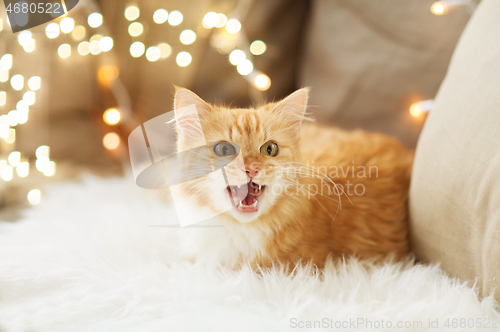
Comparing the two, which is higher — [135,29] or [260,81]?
[135,29]

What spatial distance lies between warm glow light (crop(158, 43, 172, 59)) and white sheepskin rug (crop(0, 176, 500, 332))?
0.64 metres

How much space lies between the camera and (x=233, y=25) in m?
1.19

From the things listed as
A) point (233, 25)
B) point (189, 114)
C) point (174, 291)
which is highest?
point (233, 25)

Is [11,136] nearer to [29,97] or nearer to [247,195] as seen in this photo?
[29,97]

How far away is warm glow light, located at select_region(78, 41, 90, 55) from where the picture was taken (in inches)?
45.8

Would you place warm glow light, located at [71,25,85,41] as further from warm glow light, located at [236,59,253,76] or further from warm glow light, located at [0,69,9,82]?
warm glow light, located at [236,59,253,76]

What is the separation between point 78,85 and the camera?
1236 mm

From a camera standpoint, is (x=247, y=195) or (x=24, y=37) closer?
(x=247, y=195)

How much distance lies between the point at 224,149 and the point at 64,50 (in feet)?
2.88

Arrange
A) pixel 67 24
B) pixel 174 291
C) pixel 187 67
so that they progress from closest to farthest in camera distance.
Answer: pixel 174 291 < pixel 67 24 < pixel 187 67

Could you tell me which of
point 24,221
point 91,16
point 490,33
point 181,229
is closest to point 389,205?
point 490,33

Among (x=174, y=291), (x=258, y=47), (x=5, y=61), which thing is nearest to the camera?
(x=174, y=291)

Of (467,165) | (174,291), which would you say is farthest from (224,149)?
(467,165)

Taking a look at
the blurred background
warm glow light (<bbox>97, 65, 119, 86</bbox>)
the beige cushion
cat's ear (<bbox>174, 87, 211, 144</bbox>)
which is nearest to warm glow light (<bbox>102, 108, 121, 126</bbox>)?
the blurred background
